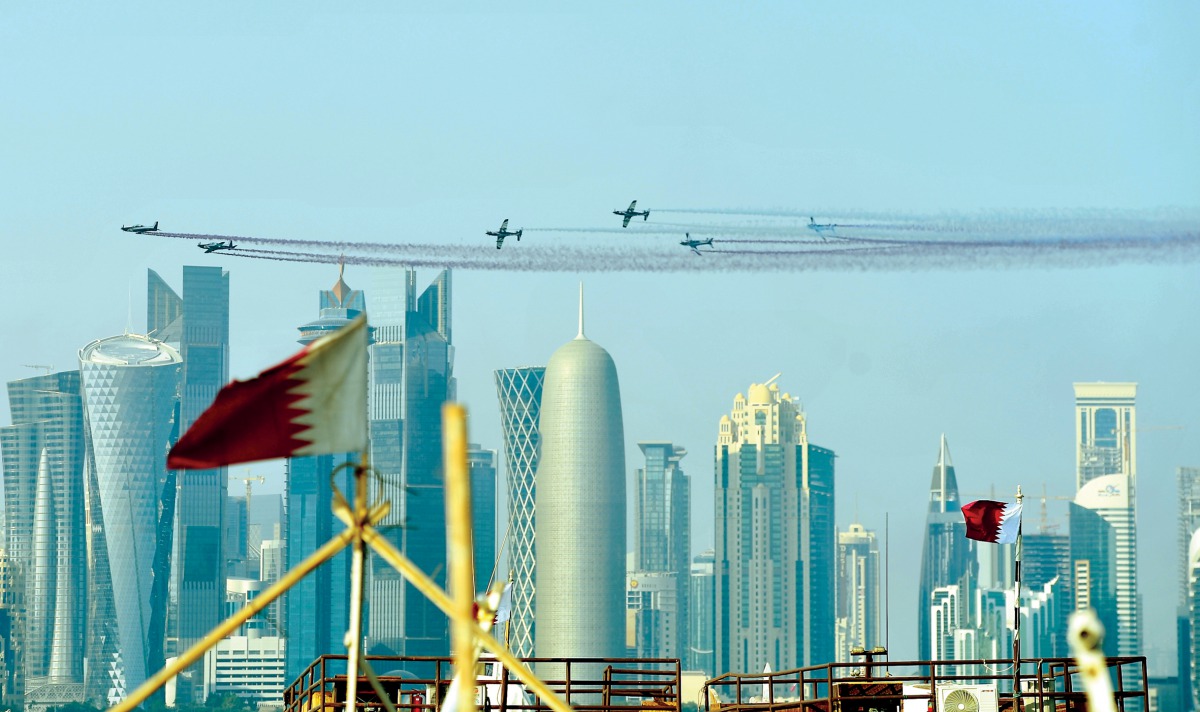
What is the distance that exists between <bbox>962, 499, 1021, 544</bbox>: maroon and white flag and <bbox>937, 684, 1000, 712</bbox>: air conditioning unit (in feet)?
14.4

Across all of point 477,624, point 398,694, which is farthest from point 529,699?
point 477,624

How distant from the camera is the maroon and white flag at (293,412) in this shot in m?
24.2

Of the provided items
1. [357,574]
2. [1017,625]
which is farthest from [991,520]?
[357,574]

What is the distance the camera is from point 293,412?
24.6m

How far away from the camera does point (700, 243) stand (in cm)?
16500

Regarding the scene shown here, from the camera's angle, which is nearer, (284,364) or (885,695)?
(284,364)

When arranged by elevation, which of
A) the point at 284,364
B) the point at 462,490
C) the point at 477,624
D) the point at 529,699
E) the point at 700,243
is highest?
the point at 700,243

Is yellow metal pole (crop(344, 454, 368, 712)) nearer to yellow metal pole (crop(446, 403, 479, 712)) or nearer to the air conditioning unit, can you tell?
yellow metal pole (crop(446, 403, 479, 712))

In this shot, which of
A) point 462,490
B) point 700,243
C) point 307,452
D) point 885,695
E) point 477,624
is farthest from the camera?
point 700,243

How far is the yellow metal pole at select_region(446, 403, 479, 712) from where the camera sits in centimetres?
1914

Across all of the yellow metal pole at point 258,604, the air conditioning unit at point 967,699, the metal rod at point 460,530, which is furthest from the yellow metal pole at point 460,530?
the air conditioning unit at point 967,699

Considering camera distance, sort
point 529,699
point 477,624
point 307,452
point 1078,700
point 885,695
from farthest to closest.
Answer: point 529,699 < point 1078,700 < point 885,695 < point 477,624 < point 307,452

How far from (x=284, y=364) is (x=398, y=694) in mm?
34440

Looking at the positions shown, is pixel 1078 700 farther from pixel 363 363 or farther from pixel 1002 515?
pixel 363 363
